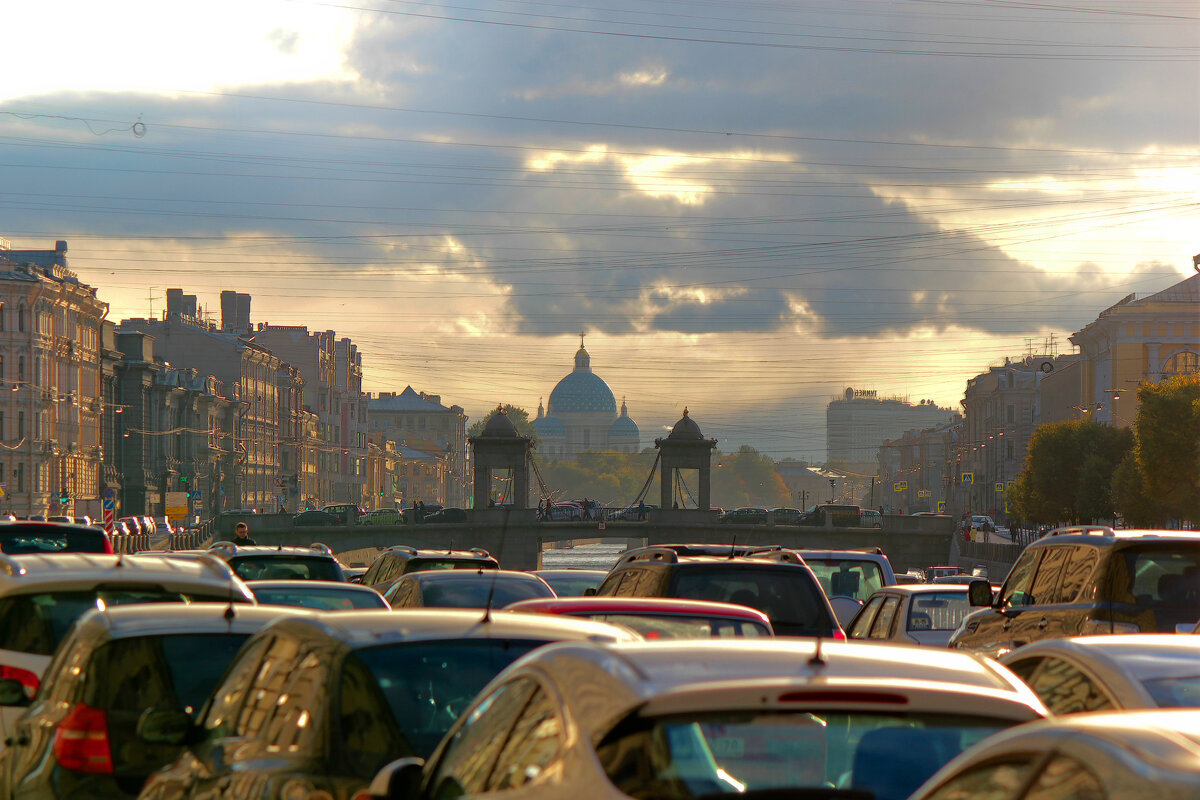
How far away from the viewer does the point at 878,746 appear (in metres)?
4.39

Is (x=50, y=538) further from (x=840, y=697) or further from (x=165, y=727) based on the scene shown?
(x=840, y=697)

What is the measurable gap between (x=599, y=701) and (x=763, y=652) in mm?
669

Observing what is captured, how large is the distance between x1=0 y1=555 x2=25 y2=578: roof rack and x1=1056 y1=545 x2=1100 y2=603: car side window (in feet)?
23.9

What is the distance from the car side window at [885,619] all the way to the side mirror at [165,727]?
1105 centimetres

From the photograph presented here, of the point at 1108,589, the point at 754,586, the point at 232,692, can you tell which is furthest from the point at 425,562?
the point at 232,692

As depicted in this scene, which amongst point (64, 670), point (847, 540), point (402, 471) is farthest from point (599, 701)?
point (402, 471)

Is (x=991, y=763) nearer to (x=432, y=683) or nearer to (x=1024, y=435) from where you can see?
(x=432, y=683)

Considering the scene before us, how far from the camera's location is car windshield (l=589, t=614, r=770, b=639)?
8.91 metres

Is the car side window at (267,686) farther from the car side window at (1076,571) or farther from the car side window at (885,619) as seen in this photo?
the car side window at (885,619)

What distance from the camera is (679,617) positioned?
9039mm

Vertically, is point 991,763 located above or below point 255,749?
above

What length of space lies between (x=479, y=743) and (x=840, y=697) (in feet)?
4.10

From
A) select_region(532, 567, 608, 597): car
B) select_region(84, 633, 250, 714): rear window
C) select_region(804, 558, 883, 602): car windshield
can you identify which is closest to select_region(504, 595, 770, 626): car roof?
select_region(84, 633, 250, 714): rear window

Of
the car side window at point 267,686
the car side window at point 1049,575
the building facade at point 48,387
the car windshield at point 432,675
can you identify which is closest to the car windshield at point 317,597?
the car side window at point 1049,575
